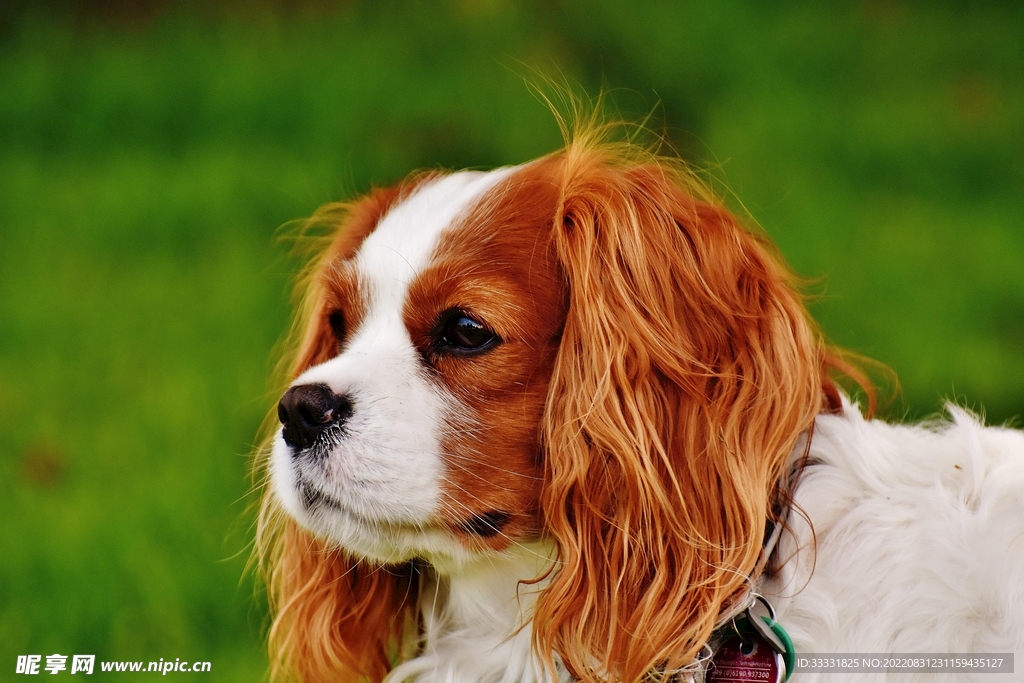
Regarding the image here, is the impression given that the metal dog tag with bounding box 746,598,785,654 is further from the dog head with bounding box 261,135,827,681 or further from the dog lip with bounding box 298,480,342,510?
the dog lip with bounding box 298,480,342,510

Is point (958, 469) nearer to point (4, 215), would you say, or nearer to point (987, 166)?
point (987, 166)

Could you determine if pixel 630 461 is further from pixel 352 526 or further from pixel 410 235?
pixel 410 235

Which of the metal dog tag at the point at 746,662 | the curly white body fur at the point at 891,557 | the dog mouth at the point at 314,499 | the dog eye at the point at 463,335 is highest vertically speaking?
the dog eye at the point at 463,335

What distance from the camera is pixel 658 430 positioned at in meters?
2.34

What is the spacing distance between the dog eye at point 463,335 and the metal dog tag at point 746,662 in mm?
763

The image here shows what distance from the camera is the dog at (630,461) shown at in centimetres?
224

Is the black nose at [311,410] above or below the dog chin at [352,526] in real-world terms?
above

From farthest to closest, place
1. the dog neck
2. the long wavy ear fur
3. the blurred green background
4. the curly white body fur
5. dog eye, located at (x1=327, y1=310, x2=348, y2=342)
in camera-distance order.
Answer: the blurred green background → the long wavy ear fur → dog eye, located at (x1=327, y1=310, x2=348, y2=342) → the dog neck → the curly white body fur

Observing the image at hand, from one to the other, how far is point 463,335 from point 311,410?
1.12 ft

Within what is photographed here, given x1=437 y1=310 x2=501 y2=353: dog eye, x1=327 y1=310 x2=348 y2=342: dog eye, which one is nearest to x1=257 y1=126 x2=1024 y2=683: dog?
x1=437 y1=310 x2=501 y2=353: dog eye

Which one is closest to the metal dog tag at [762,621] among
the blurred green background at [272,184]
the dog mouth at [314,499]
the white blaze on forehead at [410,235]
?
the dog mouth at [314,499]

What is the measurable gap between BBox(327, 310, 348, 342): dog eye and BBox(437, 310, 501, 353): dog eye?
37 cm

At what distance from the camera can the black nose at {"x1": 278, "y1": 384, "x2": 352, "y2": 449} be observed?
7.56ft

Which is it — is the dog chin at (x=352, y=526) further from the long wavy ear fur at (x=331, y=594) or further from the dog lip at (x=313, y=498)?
the long wavy ear fur at (x=331, y=594)
